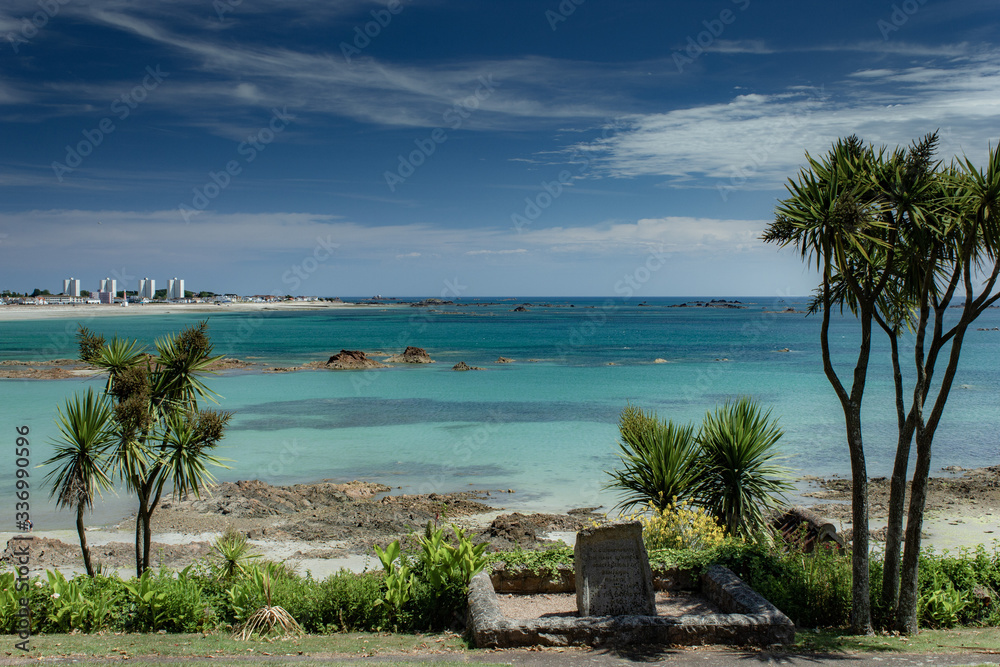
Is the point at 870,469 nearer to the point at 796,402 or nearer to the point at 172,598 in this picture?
the point at 796,402

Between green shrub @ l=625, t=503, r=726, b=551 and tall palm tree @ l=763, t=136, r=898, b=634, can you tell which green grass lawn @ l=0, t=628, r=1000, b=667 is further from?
green shrub @ l=625, t=503, r=726, b=551

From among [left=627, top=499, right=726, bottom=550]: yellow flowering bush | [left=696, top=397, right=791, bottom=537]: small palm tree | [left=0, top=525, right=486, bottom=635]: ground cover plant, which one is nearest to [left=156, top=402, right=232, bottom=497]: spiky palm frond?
[left=0, top=525, right=486, bottom=635]: ground cover plant

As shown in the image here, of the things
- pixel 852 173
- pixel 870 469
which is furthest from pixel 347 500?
pixel 870 469

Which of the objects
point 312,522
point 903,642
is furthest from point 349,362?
point 903,642

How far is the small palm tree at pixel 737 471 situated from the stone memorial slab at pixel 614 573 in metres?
3.35

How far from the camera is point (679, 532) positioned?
392 inches

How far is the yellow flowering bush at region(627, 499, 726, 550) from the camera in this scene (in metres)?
9.75

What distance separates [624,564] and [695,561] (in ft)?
6.36

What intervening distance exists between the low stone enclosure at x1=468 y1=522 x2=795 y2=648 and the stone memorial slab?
11 millimetres

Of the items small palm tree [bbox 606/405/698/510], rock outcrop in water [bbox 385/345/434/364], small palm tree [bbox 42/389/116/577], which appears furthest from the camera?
rock outcrop in water [bbox 385/345/434/364]

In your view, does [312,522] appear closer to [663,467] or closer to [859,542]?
[663,467]

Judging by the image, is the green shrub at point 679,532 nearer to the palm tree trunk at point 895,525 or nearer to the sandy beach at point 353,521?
the palm tree trunk at point 895,525

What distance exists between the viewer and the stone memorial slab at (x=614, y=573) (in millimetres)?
7445

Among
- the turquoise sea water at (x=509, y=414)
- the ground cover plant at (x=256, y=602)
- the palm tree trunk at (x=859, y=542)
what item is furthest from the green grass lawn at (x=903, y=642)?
the turquoise sea water at (x=509, y=414)
